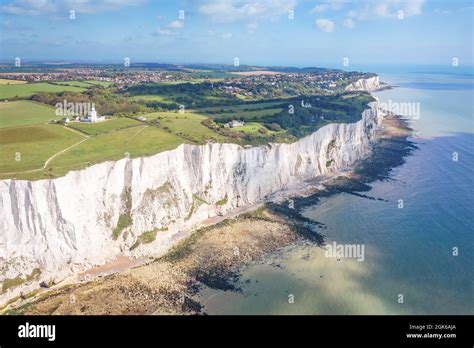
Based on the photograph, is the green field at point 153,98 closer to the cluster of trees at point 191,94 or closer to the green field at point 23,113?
the cluster of trees at point 191,94

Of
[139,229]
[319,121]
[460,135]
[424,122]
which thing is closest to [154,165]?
[139,229]

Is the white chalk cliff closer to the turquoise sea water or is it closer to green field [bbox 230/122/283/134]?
green field [bbox 230/122/283/134]

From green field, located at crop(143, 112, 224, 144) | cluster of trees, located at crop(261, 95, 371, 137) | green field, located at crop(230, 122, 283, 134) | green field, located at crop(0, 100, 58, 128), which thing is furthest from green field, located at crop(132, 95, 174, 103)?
green field, located at crop(230, 122, 283, 134)

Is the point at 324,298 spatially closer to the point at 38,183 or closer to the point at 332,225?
the point at 332,225

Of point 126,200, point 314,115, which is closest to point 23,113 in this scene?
point 126,200

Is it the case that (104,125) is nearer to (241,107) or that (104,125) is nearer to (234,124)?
(234,124)

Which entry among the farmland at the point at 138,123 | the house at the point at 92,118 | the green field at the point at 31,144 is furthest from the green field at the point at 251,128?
the green field at the point at 31,144
